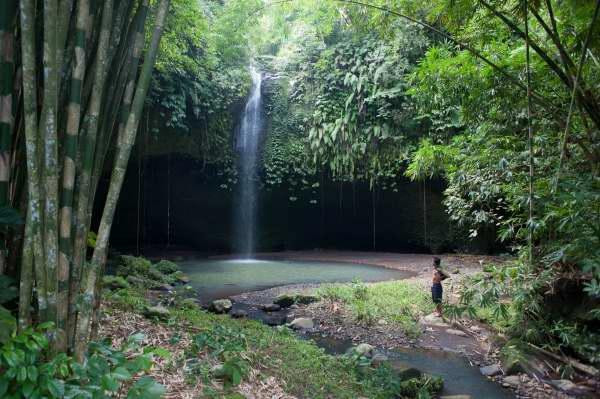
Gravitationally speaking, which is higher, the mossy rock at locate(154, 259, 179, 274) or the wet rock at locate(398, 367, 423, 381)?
the mossy rock at locate(154, 259, 179, 274)

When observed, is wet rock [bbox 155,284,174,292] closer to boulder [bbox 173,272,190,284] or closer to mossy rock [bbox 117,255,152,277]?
mossy rock [bbox 117,255,152,277]

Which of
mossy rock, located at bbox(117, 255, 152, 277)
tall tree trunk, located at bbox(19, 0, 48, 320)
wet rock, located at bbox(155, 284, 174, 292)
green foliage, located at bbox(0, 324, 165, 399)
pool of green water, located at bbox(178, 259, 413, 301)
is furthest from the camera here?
pool of green water, located at bbox(178, 259, 413, 301)

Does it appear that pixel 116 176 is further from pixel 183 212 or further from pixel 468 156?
pixel 183 212

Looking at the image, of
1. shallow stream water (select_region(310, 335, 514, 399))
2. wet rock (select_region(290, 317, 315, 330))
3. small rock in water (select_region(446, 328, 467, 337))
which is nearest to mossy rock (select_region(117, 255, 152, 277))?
wet rock (select_region(290, 317, 315, 330))

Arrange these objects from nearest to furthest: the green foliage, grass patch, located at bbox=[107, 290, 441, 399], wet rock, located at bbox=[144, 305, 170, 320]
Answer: the green foliage → grass patch, located at bbox=[107, 290, 441, 399] → wet rock, located at bbox=[144, 305, 170, 320]

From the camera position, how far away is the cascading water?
13.6 m

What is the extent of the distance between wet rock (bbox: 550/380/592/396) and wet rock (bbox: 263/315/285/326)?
3.06 m

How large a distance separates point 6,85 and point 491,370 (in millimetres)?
4428

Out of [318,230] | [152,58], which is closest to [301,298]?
[152,58]

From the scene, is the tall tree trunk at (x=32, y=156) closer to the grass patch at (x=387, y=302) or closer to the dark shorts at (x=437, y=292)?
the grass patch at (x=387, y=302)

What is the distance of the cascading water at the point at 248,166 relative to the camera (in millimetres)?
13562

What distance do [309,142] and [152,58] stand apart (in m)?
11.8

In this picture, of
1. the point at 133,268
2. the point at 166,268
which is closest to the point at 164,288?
the point at 133,268

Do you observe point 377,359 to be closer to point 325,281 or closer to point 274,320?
point 274,320
